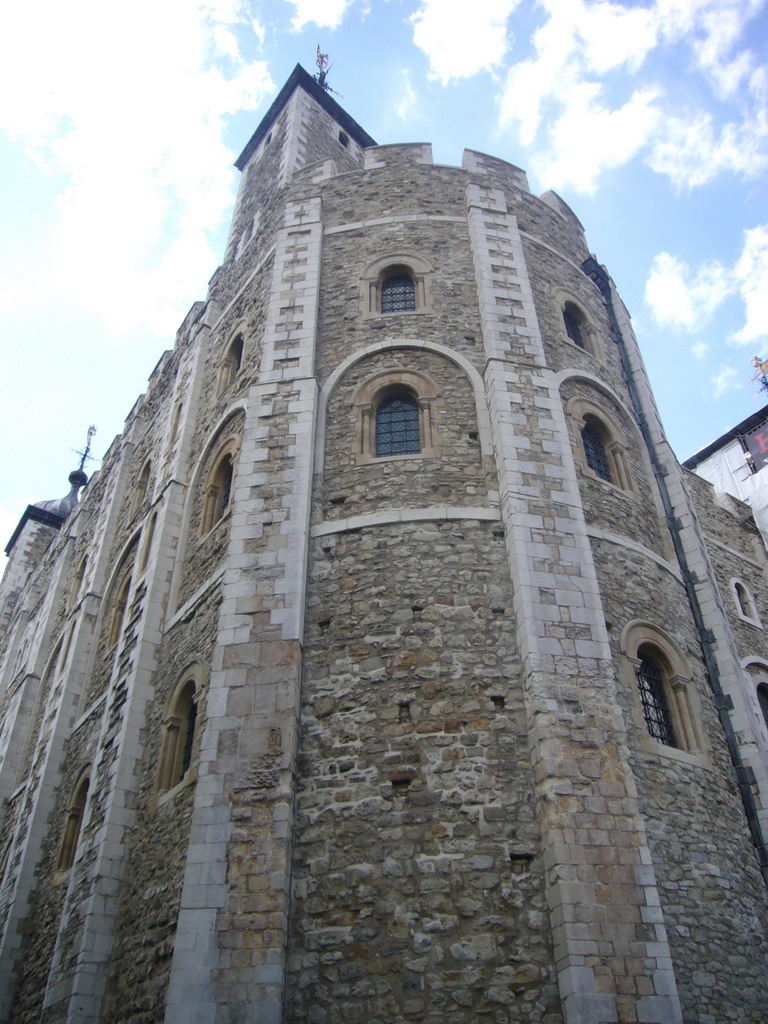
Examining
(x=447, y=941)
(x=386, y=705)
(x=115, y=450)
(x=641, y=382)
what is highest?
(x=115, y=450)

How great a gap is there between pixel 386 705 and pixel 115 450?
1665cm

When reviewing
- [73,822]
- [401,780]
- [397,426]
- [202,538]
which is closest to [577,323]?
[397,426]

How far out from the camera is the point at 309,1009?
786 cm

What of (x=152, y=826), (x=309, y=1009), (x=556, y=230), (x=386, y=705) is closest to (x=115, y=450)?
(x=556, y=230)

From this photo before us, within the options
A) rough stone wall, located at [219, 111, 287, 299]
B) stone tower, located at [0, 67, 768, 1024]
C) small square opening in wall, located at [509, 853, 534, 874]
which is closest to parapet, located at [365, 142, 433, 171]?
stone tower, located at [0, 67, 768, 1024]

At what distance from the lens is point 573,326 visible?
15516 mm

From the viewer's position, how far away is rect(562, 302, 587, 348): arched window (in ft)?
50.2

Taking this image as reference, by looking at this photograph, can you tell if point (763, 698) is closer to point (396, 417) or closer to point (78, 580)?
point (396, 417)

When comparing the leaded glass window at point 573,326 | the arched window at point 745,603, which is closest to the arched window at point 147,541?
the leaded glass window at point 573,326

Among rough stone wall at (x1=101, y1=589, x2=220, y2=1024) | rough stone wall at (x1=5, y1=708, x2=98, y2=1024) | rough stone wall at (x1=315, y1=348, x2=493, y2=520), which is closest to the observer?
rough stone wall at (x1=101, y1=589, x2=220, y2=1024)

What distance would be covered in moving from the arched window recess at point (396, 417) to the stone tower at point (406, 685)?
50mm

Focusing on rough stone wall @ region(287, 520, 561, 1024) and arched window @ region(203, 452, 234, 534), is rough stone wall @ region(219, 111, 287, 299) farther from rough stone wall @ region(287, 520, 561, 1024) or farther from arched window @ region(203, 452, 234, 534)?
rough stone wall @ region(287, 520, 561, 1024)

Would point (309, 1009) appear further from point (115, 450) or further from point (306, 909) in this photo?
point (115, 450)

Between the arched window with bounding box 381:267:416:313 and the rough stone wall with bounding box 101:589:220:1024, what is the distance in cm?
570
